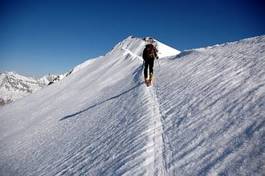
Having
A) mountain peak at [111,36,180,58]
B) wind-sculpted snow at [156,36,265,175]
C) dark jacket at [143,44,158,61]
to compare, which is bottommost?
wind-sculpted snow at [156,36,265,175]

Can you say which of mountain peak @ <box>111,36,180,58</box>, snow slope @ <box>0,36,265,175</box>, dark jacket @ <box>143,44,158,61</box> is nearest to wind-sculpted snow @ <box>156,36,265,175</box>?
snow slope @ <box>0,36,265,175</box>

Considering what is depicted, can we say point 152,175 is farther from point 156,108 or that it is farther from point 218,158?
point 156,108

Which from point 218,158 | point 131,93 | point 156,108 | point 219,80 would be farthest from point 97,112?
point 218,158

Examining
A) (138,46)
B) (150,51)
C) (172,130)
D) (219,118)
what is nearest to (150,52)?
(150,51)

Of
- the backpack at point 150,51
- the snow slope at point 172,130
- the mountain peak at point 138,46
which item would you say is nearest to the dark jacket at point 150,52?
the backpack at point 150,51

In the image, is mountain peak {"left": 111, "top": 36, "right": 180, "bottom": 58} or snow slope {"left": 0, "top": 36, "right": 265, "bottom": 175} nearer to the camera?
snow slope {"left": 0, "top": 36, "right": 265, "bottom": 175}

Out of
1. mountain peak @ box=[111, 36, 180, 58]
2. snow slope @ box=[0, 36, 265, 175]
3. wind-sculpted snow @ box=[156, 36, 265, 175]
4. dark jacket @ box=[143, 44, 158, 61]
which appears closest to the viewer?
wind-sculpted snow @ box=[156, 36, 265, 175]

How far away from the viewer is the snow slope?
6.79 metres

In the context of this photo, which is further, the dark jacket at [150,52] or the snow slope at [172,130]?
the dark jacket at [150,52]

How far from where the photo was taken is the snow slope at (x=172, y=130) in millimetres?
6789

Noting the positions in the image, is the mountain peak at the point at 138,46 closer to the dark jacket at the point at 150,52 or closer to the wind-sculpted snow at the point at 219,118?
the dark jacket at the point at 150,52

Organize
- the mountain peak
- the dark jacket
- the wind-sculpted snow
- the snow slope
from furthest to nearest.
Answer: the mountain peak < the dark jacket < the snow slope < the wind-sculpted snow

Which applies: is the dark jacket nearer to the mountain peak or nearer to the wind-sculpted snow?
the wind-sculpted snow

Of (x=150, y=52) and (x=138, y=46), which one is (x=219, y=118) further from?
(x=138, y=46)
